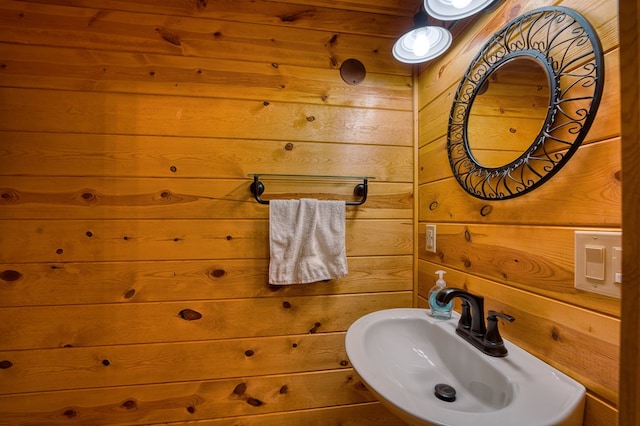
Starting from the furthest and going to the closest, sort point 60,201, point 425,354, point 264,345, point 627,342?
1. point 264,345
2. point 60,201
3. point 425,354
4. point 627,342

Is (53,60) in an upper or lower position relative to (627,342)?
upper

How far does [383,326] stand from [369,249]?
34 centimetres

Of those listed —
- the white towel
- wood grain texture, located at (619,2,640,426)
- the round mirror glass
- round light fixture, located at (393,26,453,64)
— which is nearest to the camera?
wood grain texture, located at (619,2,640,426)

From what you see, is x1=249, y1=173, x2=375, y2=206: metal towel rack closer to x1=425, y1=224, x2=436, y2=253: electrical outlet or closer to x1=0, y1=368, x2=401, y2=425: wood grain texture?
x1=425, y1=224, x2=436, y2=253: electrical outlet

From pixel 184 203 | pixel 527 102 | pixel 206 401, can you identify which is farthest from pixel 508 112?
pixel 206 401

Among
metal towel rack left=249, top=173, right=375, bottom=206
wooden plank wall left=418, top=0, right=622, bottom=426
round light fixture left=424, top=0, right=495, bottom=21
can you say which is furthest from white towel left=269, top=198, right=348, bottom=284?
round light fixture left=424, top=0, right=495, bottom=21

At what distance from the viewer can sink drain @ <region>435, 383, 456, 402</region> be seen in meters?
0.73

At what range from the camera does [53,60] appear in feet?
3.39

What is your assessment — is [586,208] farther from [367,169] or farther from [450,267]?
[367,169]

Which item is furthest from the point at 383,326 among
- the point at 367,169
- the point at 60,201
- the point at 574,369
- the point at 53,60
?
the point at 53,60

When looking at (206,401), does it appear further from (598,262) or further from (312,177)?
(598,262)

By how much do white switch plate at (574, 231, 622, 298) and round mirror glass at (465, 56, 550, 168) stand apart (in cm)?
26

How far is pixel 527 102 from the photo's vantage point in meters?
0.72

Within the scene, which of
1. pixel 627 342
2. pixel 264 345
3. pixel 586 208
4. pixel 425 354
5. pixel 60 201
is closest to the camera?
pixel 627 342
